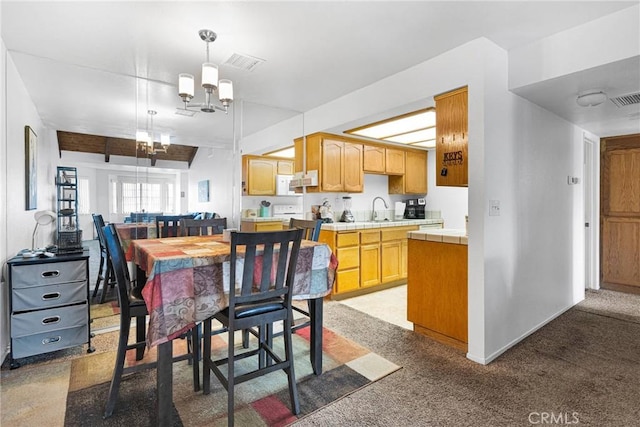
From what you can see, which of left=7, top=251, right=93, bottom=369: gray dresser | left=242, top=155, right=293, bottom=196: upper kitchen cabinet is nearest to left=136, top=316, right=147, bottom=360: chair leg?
left=7, top=251, right=93, bottom=369: gray dresser

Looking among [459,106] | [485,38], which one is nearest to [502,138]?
[459,106]

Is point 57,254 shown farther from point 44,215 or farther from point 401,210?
point 401,210

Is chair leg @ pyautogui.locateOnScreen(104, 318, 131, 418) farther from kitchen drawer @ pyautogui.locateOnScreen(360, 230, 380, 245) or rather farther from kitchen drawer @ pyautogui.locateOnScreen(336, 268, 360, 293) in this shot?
kitchen drawer @ pyautogui.locateOnScreen(360, 230, 380, 245)

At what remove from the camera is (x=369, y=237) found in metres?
4.16

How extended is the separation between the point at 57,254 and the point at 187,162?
1348mm

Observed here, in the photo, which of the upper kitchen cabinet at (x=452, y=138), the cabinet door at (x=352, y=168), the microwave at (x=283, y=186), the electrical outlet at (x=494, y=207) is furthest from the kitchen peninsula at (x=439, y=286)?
the microwave at (x=283, y=186)

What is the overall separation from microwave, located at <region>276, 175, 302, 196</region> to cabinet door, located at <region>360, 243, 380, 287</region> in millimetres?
1230

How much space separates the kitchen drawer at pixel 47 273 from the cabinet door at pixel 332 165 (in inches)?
104

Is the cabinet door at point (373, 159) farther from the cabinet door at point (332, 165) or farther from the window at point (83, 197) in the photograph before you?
the window at point (83, 197)

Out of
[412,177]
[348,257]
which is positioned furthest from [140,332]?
[412,177]

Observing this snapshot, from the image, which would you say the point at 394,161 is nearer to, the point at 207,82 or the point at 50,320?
the point at 207,82

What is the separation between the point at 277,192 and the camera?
4.48m

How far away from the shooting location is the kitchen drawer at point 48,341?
232 centimetres

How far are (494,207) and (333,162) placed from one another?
2213 millimetres
